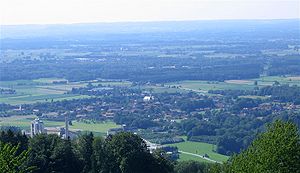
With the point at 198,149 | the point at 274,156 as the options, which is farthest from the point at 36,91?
the point at 274,156

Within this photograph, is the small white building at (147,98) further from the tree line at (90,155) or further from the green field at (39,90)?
the tree line at (90,155)

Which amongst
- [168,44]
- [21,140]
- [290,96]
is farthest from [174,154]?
[168,44]

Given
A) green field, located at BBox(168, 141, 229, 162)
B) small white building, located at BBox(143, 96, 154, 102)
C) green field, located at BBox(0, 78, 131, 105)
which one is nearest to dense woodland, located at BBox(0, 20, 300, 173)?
small white building, located at BBox(143, 96, 154, 102)

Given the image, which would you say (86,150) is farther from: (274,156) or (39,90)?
(39,90)

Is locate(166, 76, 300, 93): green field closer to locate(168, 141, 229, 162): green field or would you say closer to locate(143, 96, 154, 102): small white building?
locate(143, 96, 154, 102): small white building

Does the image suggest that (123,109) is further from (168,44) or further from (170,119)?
(168,44)

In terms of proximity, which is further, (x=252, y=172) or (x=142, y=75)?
(x=142, y=75)

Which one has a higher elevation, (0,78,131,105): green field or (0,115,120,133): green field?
(0,115,120,133): green field
